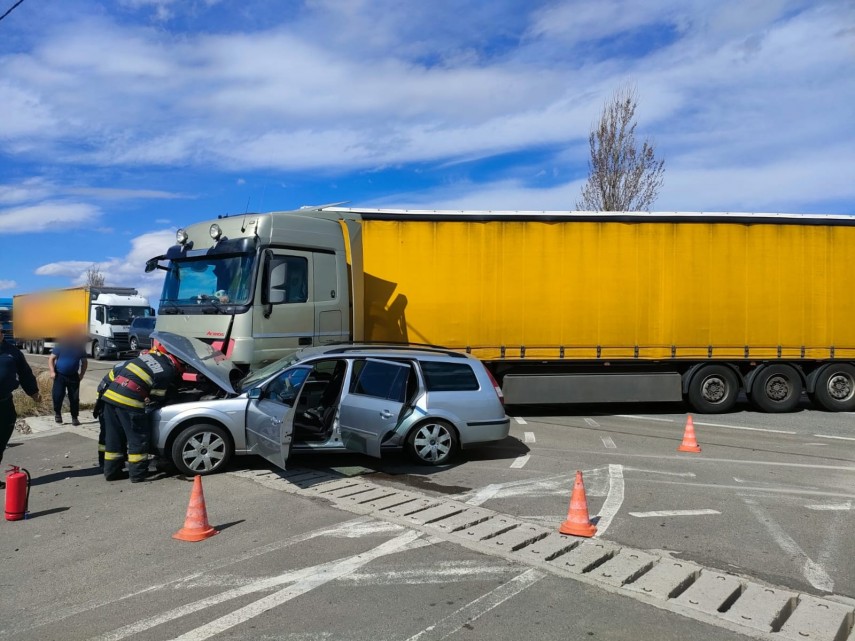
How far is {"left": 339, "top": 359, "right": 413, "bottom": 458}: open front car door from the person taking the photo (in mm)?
7742

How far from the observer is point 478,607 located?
13.6 feet

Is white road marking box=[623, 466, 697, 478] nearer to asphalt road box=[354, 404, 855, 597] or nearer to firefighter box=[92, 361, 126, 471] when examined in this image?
asphalt road box=[354, 404, 855, 597]

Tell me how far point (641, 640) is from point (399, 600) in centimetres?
149

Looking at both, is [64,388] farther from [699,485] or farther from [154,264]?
[699,485]

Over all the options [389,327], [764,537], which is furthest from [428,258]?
[764,537]

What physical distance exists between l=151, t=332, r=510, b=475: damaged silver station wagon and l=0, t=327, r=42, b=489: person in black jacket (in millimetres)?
1408

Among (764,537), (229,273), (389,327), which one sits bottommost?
(764,537)

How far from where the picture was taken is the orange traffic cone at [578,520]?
18.0 ft

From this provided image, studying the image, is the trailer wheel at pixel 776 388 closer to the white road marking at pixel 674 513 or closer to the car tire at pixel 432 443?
the white road marking at pixel 674 513

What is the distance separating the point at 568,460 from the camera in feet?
28.5

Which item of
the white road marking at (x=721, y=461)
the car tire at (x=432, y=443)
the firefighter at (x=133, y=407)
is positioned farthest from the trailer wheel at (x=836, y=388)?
the firefighter at (x=133, y=407)

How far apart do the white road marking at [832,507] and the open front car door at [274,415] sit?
5271 mm

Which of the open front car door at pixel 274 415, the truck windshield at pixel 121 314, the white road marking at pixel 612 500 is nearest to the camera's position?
the white road marking at pixel 612 500

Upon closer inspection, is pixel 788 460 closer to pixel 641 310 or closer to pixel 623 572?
pixel 641 310
